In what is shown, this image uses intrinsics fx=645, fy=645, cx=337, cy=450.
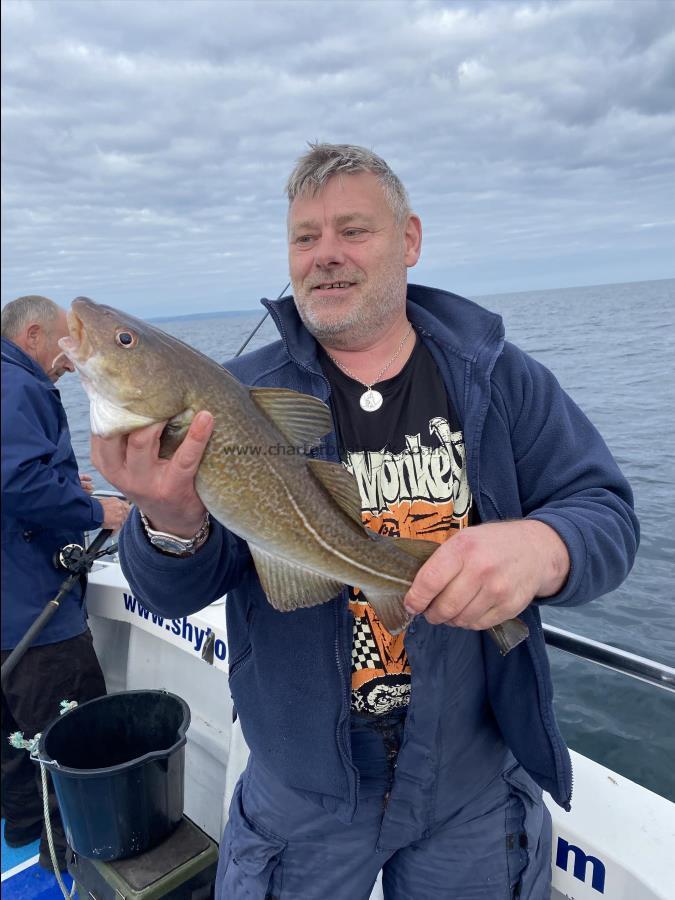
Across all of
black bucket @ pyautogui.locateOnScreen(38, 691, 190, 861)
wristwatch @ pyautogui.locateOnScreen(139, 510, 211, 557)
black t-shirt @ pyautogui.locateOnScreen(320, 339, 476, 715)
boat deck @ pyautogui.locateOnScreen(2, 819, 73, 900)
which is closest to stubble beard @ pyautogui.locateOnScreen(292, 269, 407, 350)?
black t-shirt @ pyautogui.locateOnScreen(320, 339, 476, 715)

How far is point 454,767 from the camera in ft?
7.84

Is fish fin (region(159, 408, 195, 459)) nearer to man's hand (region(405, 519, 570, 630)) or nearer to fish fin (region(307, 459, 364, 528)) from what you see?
fish fin (region(307, 459, 364, 528))

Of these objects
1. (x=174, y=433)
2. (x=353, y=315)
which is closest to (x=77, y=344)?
(x=174, y=433)

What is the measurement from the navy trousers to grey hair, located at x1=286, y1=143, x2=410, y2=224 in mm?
2076

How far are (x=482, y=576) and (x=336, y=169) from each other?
168 cm

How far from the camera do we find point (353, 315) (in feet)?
8.21

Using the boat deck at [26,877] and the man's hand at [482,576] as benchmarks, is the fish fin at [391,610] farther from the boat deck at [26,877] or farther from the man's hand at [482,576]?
the boat deck at [26,877]

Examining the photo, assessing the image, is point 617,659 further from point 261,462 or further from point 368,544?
point 261,462

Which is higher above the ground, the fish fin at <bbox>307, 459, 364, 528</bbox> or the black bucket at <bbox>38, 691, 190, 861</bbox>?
the fish fin at <bbox>307, 459, 364, 528</bbox>

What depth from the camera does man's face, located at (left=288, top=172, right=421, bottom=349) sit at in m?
2.52

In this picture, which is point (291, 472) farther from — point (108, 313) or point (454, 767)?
point (454, 767)

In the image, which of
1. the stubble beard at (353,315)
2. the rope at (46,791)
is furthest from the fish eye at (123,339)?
the rope at (46,791)

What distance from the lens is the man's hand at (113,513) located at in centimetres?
435

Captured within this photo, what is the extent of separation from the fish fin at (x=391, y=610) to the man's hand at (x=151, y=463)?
0.71 meters
